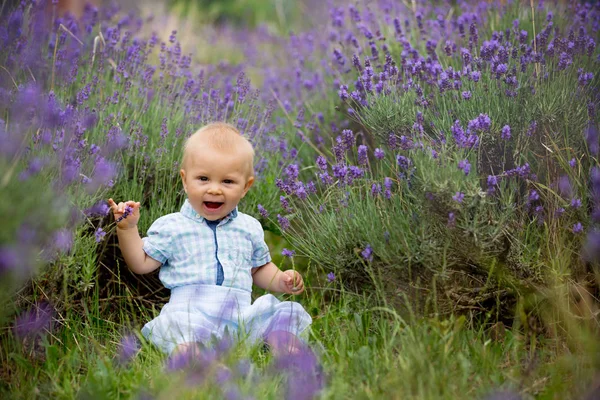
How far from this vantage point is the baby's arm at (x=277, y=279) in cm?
270

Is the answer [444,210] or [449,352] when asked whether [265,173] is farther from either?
[449,352]

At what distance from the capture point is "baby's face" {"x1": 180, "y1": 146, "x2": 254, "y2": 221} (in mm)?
2586

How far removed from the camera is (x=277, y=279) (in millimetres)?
2760

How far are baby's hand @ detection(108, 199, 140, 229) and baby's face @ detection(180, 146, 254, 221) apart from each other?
22 centimetres

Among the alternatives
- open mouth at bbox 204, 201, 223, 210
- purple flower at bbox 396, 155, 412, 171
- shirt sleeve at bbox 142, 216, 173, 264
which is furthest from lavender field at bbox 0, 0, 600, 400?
open mouth at bbox 204, 201, 223, 210

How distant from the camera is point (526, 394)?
2.02m

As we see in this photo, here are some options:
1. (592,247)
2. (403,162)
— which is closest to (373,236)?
(403,162)

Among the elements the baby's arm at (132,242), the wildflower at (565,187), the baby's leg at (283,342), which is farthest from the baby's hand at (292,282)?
the wildflower at (565,187)

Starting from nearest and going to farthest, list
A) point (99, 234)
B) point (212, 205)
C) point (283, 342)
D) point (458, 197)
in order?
point (458, 197), point (283, 342), point (99, 234), point (212, 205)

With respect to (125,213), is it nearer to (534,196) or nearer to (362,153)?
(362,153)

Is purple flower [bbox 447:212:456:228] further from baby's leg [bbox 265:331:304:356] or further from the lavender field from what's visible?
baby's leg [bbox 265:331:304:356]

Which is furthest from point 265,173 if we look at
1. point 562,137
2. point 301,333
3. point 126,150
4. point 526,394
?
point 526,394

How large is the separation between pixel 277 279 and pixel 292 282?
0.25 ft

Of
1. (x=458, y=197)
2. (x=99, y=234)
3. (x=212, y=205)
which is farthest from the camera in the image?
(x=212, y=205)
